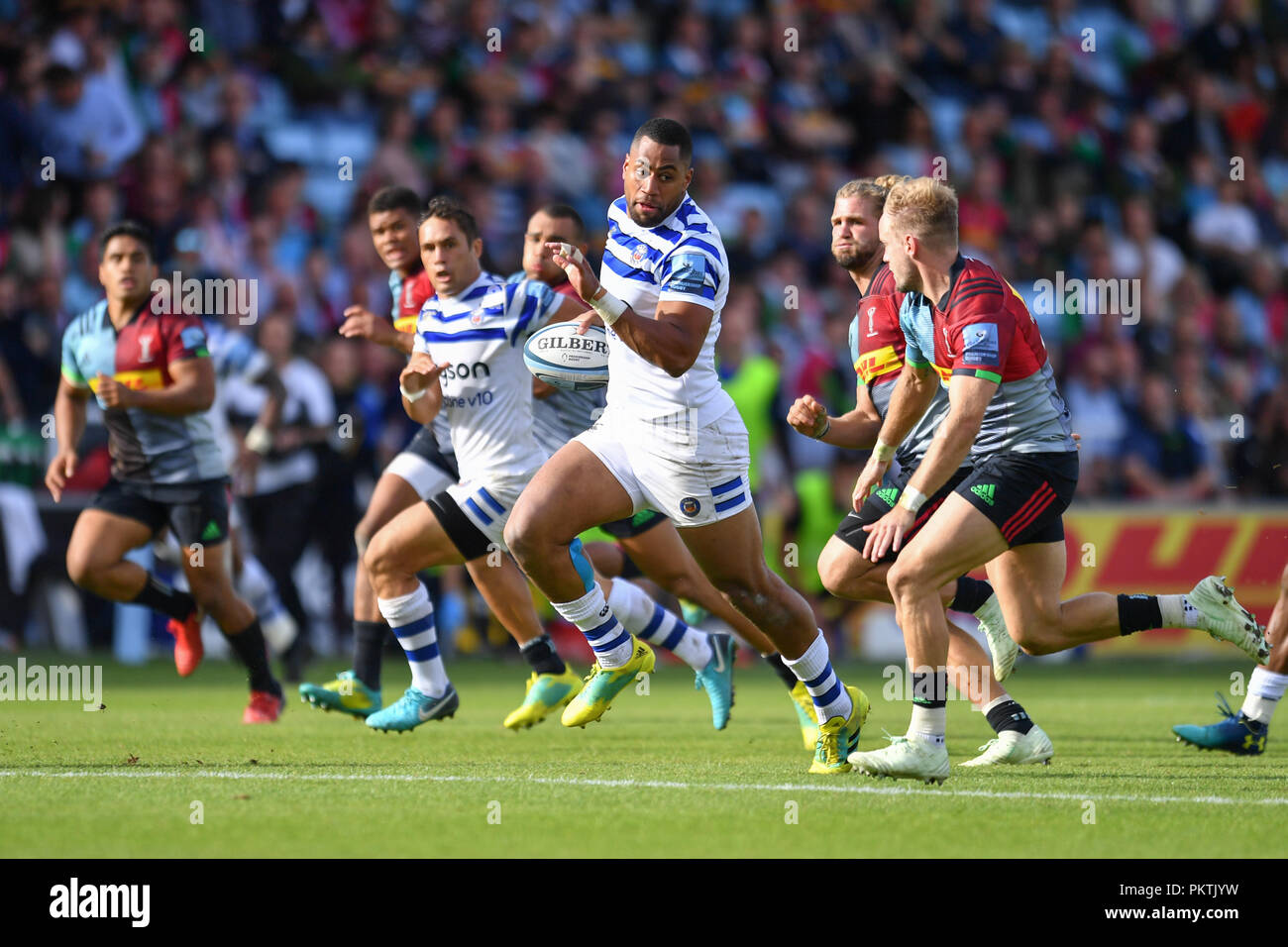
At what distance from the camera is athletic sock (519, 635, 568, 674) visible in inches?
335

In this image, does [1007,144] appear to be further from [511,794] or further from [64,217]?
[511,794]

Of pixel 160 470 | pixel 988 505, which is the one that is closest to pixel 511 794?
pixel 988 505

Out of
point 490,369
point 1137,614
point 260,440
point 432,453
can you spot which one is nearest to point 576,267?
point 490,369

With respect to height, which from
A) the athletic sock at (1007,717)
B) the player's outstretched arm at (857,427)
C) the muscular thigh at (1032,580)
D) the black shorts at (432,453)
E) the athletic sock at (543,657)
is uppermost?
the player's outstretched arm at (857,427)

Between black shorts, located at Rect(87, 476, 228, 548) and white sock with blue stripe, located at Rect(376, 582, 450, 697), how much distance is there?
4.12ft

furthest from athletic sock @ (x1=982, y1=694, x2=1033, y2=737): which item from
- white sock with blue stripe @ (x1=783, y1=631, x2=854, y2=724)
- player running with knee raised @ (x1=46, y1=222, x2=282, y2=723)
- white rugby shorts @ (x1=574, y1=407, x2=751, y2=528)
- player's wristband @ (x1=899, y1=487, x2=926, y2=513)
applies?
player running with knee raised @ (x1=46, y1=222, x2=282, y2=723)

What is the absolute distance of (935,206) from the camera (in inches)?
255

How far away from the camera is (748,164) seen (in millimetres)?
19453

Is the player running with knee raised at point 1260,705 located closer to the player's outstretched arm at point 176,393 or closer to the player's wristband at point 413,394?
the player's wristband at point 413,394

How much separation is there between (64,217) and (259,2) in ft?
12.8

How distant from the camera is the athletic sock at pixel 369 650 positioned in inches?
349

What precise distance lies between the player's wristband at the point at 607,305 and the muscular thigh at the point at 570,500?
762mm

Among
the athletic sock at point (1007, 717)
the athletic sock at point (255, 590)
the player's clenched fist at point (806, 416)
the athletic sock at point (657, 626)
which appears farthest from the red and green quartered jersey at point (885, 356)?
the athletic sock at point (255, 590)

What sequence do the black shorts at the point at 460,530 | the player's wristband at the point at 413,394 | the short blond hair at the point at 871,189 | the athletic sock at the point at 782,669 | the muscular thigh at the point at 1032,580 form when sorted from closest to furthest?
1. the muscular thigh at the point at 1032,580
2. the short blond hair at the point at 871,189
3. the player's wristband at the point at 413,394
4. the black shorts at the point at 460,530
5. the athletic sock at the point at 782,669
